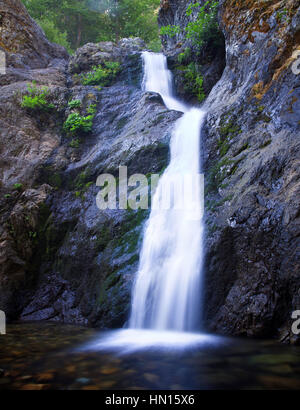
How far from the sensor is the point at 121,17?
20141 millimetres

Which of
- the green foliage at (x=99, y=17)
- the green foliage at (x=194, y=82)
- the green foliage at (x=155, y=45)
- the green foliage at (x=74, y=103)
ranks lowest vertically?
the green foliage at (x=74, y=103)

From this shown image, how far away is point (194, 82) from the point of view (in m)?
9.51

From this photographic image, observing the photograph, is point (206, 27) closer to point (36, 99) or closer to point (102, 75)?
point (102, 75)

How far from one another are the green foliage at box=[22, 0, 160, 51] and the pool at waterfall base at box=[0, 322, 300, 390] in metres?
20.7

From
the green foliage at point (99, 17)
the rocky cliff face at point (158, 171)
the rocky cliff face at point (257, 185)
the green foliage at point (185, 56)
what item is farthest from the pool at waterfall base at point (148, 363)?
the green foliage at point (99, 17)

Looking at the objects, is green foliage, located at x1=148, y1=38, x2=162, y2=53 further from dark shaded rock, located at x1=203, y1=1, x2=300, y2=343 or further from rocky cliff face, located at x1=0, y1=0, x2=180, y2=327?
dark shaded rock, located at x1=203, y1=1, x2=300, y2=343

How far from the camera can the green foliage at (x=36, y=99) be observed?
866cm

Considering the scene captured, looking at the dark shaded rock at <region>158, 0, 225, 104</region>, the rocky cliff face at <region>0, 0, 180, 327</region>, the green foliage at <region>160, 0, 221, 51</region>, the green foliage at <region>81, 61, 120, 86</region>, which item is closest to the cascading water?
the rocky cliff face at <region>0, 0, 180, 327</region>

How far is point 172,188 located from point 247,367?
3525mm

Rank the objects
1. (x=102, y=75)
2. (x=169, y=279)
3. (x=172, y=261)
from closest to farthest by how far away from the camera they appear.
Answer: (x=169, y=279), (x=172, y=261), (x=102, y=75)

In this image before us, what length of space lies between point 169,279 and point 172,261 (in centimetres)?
30

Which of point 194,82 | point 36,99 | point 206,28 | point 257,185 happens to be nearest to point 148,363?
point 257,185

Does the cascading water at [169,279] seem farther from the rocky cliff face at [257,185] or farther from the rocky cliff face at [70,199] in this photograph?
the rocky cliff face at [70,199]

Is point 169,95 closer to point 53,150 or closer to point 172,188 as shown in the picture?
point 53,150
